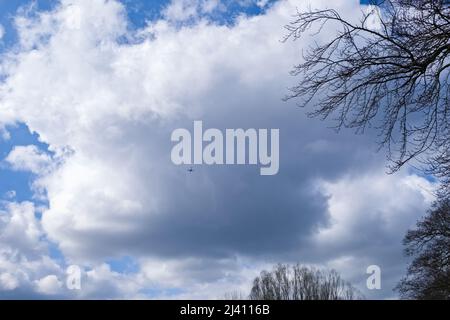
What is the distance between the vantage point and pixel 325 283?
43.1m

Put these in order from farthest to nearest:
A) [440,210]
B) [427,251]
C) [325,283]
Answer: [325,283] < [427,251] < [440,210]

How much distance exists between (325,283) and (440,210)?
56.1ft

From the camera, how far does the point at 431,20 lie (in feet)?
27.1

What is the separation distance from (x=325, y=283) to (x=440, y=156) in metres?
35.7

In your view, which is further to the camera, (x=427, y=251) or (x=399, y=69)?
(x=427, y=251)

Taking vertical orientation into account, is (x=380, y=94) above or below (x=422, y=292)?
above

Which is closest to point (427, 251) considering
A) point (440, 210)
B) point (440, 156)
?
point (440, 210)

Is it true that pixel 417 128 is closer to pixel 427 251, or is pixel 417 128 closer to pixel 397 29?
pixel 397 29
